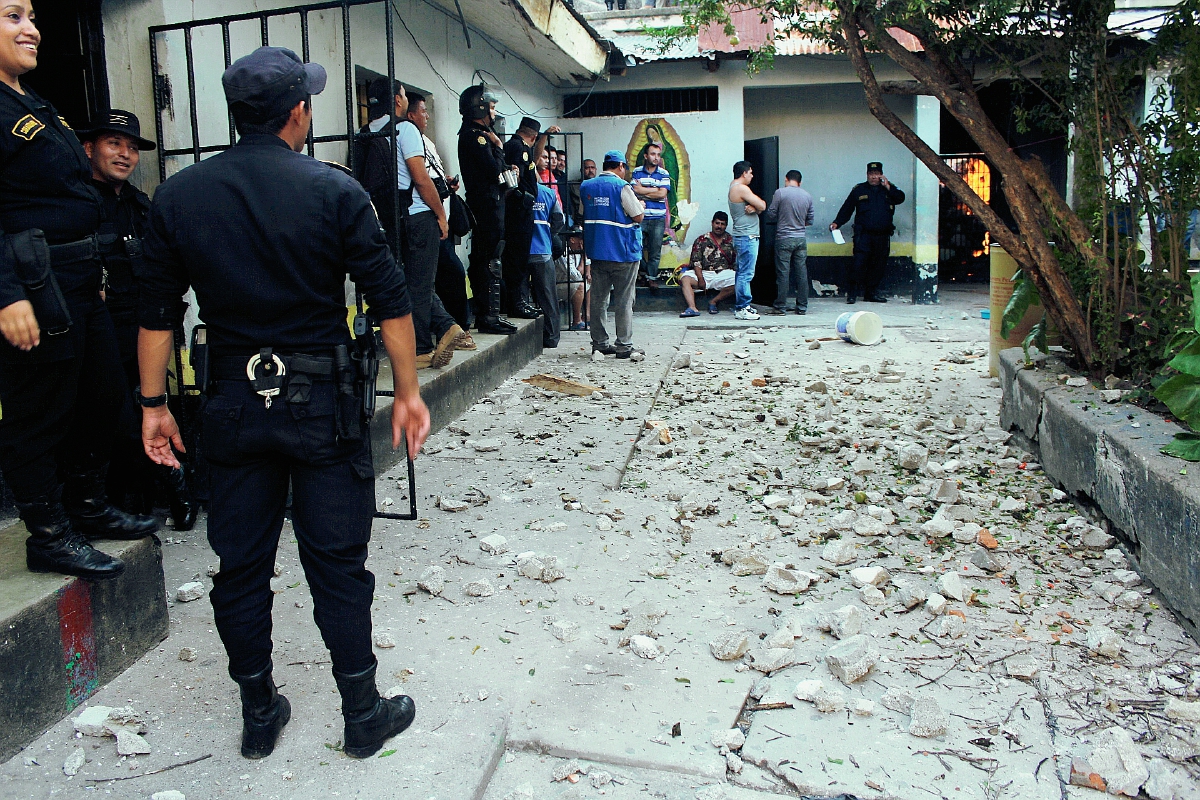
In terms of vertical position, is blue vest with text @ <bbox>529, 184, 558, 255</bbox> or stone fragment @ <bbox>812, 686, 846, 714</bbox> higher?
blue vest with text @ <bbox>529, 184, 558, 255</bbox>

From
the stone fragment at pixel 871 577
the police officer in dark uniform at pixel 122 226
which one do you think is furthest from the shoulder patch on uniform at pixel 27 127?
the stone fragment at pixel 871 577

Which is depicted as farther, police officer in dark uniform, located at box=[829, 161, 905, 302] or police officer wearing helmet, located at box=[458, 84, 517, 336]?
police officer in dark uniform, located at box=[829, 161, 905, 302]

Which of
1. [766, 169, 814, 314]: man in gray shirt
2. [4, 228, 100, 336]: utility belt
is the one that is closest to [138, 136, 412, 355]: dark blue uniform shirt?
[4, 228, 100, 336]: utility belt

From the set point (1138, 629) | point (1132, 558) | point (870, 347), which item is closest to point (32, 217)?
point (1138, 629)

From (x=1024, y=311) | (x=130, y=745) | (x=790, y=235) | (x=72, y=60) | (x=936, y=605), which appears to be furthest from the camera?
(x=790, y=235)

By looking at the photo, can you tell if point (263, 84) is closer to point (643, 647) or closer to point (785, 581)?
point (643, 647)

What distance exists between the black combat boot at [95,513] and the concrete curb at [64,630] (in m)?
0.07

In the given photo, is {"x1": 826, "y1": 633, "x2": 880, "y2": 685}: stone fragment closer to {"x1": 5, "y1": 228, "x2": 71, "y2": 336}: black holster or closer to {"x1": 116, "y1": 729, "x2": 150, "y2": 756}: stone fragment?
{"x1": 116, "y1": 729, "x2": 150, "y2": 756}: stone fragment

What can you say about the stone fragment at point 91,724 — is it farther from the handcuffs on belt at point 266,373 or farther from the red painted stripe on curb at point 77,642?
the handcuffs on belt at point 266,373

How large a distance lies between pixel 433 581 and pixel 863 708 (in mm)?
1701

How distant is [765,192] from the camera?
13.0 metres

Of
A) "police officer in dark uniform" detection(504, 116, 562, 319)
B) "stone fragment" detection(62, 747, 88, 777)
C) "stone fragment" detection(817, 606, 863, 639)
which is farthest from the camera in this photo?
"police officer in dark uniform" detection(504, 116, 562, 319)

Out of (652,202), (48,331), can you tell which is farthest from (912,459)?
(652,202)

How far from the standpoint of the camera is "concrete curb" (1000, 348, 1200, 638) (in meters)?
3.30
